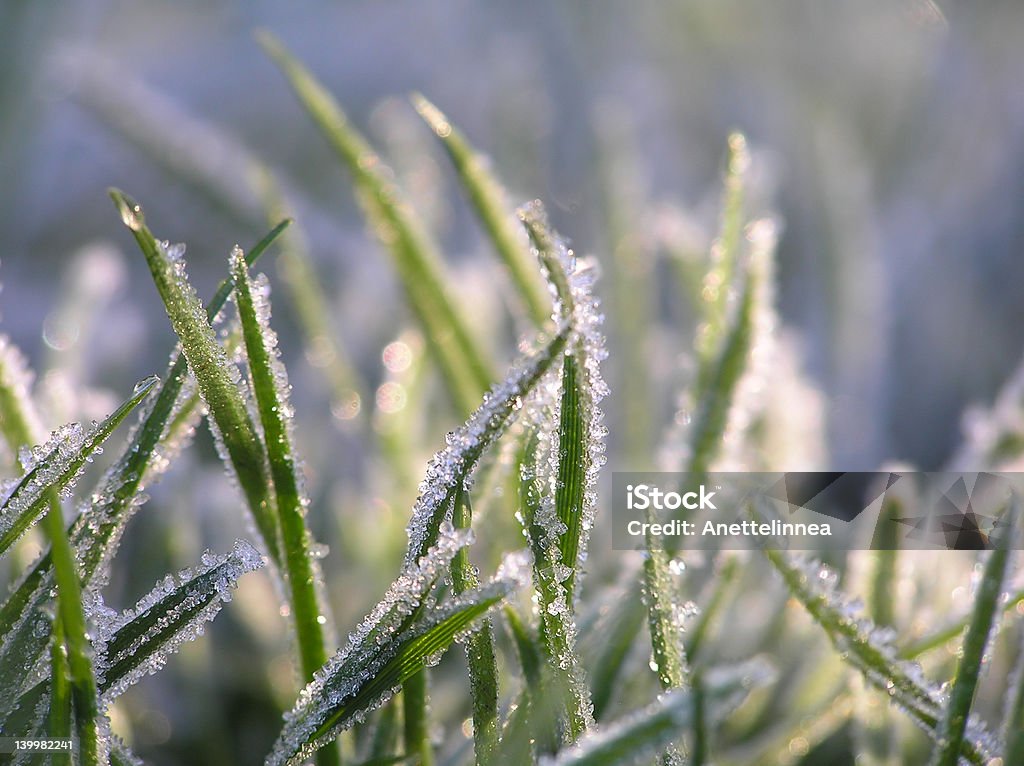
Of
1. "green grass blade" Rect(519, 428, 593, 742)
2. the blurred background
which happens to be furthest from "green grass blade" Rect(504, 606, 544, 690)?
the blurred background

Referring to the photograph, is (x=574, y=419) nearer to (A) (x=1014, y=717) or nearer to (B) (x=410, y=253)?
(A) (x=1014, y=717)

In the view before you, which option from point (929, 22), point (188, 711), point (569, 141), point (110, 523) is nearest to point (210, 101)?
point (569, 141)

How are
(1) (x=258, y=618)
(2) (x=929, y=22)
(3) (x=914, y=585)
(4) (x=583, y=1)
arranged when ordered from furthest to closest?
1. (4) (x=583, y=1)
2. (2) (x=929, y=22)
3. (1) (x=258, y=618)
4. (3) (x=914, y=585)

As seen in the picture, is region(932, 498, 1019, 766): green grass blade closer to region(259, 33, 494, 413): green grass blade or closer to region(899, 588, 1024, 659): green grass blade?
region(899, 588, 1024, 659): green grass blade

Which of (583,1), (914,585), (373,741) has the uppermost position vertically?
(583,1)

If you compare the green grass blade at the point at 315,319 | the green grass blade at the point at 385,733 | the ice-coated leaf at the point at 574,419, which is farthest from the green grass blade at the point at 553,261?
the green grass blade at the point at 315,319

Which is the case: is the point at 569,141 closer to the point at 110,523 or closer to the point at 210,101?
the point at 210,101

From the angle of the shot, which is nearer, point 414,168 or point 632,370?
point 632,370
